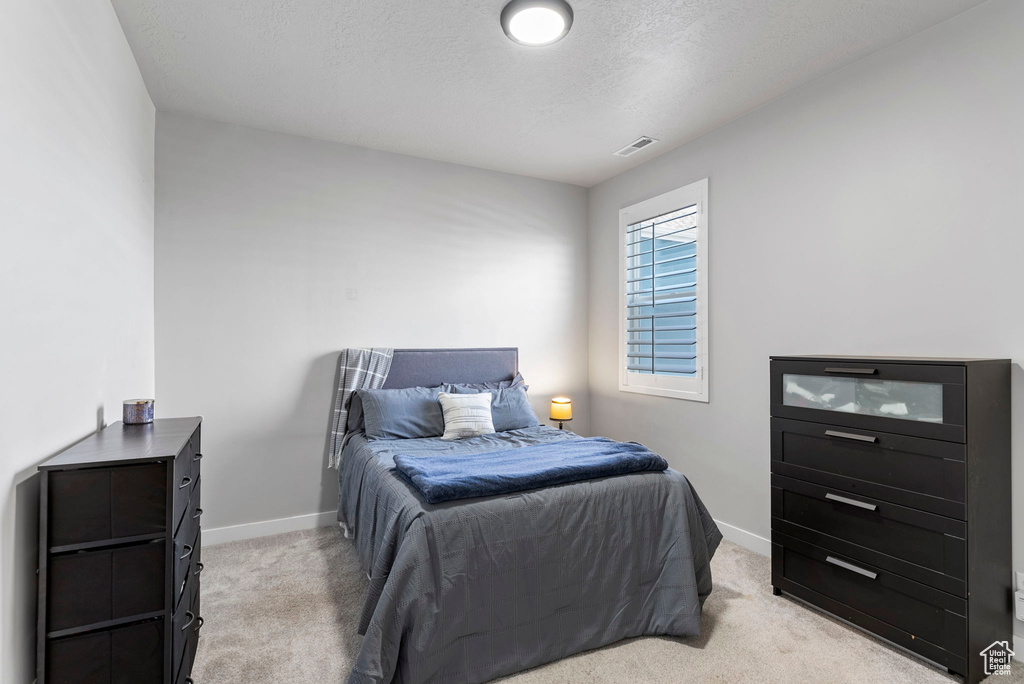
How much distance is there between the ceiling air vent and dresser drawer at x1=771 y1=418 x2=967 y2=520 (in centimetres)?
204

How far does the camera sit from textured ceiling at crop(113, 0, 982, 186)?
2174 millimetres

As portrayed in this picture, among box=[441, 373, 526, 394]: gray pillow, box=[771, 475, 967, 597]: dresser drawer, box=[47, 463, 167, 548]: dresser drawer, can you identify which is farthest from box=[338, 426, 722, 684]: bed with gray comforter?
box=[441, 373, 526, 394]: gray pillow

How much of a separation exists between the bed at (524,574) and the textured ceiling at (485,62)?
2009 millimetres

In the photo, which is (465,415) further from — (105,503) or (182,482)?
(105,503)

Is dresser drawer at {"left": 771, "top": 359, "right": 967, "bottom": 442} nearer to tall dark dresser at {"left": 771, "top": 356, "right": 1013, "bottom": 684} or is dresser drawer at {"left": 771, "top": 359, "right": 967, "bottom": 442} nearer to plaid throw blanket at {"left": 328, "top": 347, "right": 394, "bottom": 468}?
tall dark dresser at {"left": 771, "top": 356, "right": 1013, "bottom": 684}

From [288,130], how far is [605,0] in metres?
2.27

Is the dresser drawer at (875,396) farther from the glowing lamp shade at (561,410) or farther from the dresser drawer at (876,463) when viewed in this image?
the glowing lamp shade at (561,410)

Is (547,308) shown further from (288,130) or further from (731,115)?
(288,130)

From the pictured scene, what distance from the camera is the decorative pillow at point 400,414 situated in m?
3.27

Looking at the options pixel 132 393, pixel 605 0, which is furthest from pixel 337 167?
pixel 605 0

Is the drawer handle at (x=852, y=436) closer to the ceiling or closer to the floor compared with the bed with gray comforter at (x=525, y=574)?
closer to the ceiling

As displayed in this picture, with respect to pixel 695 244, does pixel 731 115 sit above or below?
above

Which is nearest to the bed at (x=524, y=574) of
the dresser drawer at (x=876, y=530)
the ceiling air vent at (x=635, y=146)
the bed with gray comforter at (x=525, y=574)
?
the bed with gray comforter at (x=525, y=574)

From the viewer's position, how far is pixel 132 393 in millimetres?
2480
